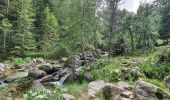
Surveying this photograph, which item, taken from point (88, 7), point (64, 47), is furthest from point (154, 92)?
point (88, 7)

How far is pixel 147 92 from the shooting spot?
11.6 meters

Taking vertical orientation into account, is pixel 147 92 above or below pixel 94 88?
above

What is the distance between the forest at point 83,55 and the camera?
13601mm

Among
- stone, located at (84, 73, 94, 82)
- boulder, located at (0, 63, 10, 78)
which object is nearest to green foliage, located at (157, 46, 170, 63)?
stone, located at (84, 73, 94, 82)

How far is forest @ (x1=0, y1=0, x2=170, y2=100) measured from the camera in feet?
44.6

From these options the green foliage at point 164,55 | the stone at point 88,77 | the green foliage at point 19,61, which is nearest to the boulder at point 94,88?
the stone at point 88,77

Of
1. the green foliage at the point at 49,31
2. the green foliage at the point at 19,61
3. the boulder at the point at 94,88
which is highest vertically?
the green foliage at the point at 49,31

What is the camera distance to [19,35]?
4759cm

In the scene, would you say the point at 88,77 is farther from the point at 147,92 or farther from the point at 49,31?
the point at 49,31

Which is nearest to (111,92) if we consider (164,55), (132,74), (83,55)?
(132,74)

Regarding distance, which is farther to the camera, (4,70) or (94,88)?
(4,70)

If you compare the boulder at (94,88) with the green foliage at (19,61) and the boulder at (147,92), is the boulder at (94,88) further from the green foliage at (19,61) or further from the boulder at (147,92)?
the green foliage at (19,61)

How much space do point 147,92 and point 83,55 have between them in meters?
16.2

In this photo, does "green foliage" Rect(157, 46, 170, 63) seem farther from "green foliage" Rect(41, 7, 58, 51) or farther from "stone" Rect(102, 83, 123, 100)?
"green foliage" Rect(41, 7, 58, 51)
